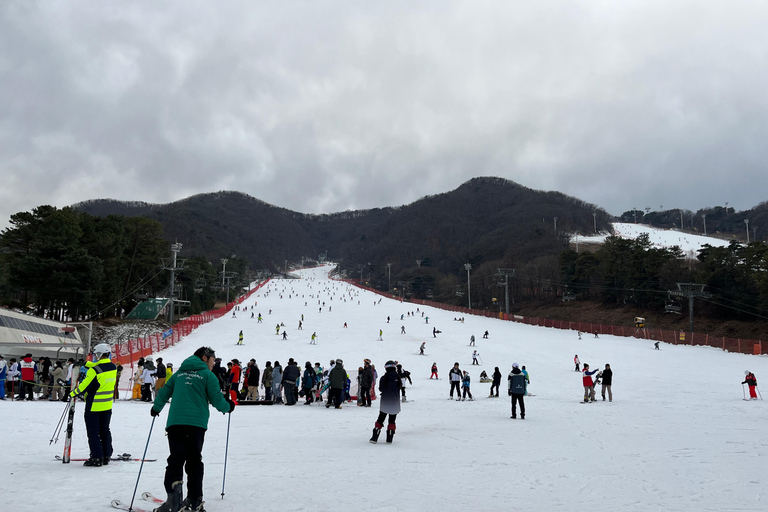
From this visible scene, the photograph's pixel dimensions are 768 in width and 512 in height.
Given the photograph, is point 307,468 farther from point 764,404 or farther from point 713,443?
A: point 764,404

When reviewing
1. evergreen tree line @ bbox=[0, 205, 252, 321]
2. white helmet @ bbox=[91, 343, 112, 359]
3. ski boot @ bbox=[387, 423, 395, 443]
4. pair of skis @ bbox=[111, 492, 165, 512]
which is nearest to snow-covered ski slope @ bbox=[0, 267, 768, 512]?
pair of skis @ bbox=[111, 492, 165, 512]

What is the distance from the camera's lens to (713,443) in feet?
30.0

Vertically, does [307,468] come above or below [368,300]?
below

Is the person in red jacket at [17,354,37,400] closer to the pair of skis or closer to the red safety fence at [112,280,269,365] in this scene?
the red safety fence at [112,280,269,365]

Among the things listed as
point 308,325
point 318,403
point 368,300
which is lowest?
point 318,403

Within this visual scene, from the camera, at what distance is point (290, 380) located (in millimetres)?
15398

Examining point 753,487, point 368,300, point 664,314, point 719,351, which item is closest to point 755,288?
point 664,314

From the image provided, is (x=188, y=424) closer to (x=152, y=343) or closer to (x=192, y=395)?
(x=192, y=395)

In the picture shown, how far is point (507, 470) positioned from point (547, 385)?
17910 mm

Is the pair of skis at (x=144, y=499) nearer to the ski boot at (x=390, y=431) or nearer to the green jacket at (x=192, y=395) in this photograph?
the green jacket at (x=192, y=395)

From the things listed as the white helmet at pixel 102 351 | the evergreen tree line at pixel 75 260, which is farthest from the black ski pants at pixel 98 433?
the evergreen tree line at pixel 75 260

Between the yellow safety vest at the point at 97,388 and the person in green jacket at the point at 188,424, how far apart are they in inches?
73.7

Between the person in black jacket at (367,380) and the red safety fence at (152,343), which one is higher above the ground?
the red safety fence at (152,343)

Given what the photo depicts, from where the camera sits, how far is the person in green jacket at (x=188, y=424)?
4.61 meters
